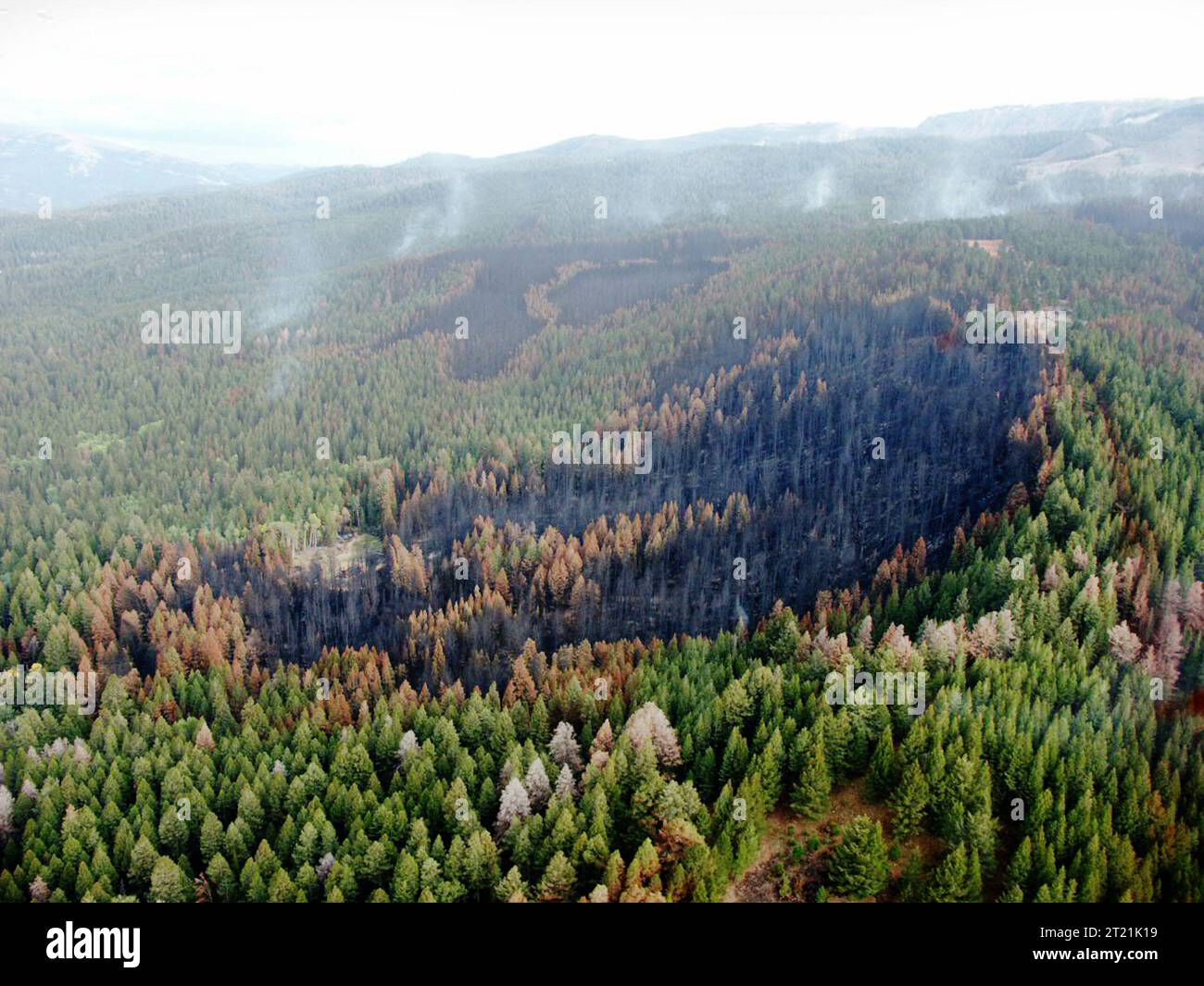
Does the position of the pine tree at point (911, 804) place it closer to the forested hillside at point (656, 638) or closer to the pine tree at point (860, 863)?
the forested hillside at point (656, 638)

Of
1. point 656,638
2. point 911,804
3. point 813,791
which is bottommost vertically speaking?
point 656,638

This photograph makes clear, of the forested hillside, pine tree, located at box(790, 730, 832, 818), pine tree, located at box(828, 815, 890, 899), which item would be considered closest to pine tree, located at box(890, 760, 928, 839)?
the forested hillside

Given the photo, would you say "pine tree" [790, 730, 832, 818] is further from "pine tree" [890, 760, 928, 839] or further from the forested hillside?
"pine tree" [890, 760, 928, 839]

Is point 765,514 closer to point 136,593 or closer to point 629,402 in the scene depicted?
point 629,402

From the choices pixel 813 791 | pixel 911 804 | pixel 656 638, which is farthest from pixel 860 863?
pixel 656 638

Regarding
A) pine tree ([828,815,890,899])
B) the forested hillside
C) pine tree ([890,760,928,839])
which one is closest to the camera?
pine tree ([828,815,890,899])

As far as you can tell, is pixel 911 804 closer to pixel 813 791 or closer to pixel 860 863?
pixel 860 863

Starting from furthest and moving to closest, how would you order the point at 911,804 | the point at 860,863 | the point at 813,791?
the point at 813,791 → the point at 911,804 → the point at 860,863

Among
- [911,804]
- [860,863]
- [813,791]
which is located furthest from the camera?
A: [813,791]

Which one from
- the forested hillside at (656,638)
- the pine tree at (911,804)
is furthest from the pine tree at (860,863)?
the pine tree at (911,804)
